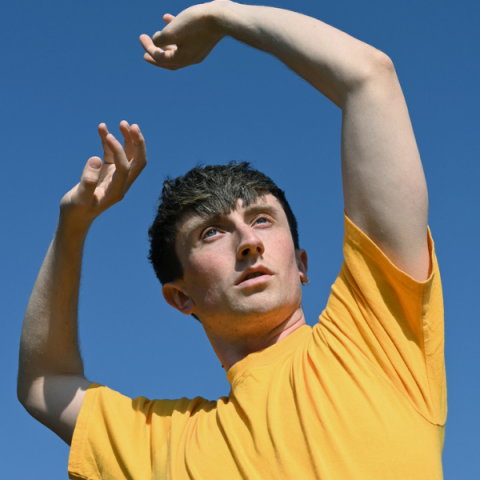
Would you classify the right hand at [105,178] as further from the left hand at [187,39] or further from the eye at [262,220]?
the eye at [262,220]

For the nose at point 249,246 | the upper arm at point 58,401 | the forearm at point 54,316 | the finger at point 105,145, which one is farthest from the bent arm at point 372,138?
the upper arm at point 58,401

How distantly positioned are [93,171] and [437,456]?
90.1 inches

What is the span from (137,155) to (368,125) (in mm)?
1298

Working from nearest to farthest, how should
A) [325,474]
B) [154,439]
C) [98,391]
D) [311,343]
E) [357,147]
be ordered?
[325,474] < [357,147] < [311,343] < [154,439] < [98,391]

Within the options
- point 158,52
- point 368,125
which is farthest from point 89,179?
point 368,125

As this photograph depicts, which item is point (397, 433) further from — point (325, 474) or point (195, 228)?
point (195, 228)

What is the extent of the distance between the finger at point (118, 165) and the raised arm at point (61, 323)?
0.05 m

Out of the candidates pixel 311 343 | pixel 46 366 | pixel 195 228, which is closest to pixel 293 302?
pixel 311 343

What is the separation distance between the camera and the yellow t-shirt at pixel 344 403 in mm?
2545

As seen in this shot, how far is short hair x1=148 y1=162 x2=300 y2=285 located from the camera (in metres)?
3.73

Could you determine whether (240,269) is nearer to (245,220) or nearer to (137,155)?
(245,220)

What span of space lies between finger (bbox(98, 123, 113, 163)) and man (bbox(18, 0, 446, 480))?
17 mm

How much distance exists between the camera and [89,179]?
11.3 feet

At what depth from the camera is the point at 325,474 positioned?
2500 mm
